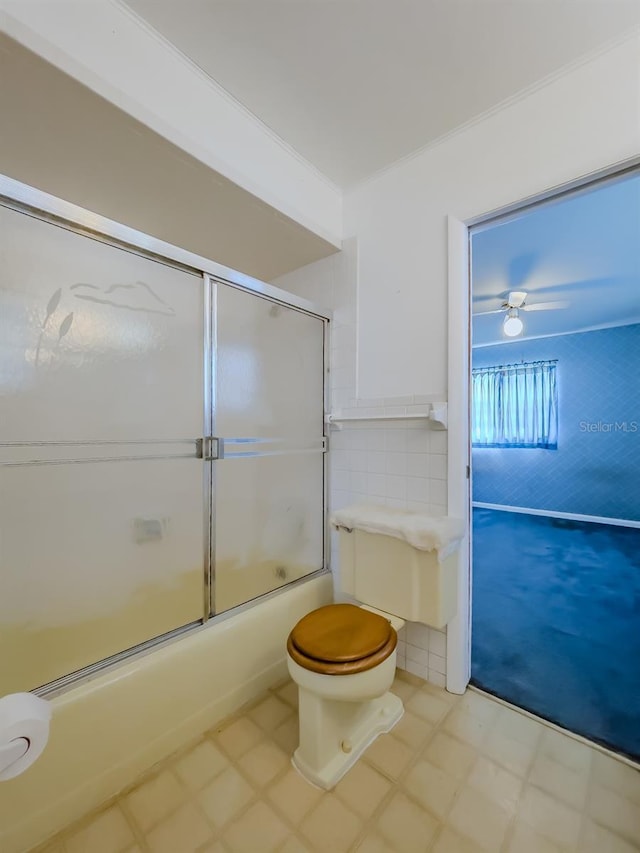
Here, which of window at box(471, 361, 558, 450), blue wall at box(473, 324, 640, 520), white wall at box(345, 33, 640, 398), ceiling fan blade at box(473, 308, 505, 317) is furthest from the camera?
window at box(471, 361, 558, 450)

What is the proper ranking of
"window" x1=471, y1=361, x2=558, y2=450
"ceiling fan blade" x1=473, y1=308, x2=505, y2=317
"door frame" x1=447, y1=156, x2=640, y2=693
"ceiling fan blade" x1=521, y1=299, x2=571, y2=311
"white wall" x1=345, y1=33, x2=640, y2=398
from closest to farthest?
1. "white wall" x1=345, y1=33, x2=640, y2=398
2. "door frame" x1=447, y1=156, x2=640, y2=693
3. "ceiling fan blade" x1=521, y1=299, x2=571, y2=311
4. "ceiling fan blade" x1=473, y1=308, x2=505, y2=317
5. "window" x1=471, y1=361, x2=558, y2=450

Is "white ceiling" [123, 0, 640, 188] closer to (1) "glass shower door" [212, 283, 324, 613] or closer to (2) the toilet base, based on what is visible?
(1) "glass shower door" [212, 283, 324, 613]

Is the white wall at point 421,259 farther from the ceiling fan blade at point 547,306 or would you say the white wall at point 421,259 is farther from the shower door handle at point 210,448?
the ceiling fan blade at point 547,306

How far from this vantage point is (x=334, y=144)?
1691 millimetres

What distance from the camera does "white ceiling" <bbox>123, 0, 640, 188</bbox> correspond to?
1.15m

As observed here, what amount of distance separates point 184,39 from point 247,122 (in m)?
0.34

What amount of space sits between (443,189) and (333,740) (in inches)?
88.3

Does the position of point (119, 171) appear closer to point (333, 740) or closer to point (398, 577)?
point (398, 577)

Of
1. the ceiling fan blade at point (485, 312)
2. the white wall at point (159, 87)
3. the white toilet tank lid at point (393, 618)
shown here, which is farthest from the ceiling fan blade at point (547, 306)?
the white toilet tank lid at point (393, 618)

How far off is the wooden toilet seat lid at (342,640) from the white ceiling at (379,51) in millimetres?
2049

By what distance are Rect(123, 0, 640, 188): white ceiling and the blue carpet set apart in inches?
97.3

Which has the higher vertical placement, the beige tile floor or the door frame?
the door frame

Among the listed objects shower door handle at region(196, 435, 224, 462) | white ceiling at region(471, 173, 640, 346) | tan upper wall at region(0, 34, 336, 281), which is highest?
white ceiling at region(471, 173, 640, 346)

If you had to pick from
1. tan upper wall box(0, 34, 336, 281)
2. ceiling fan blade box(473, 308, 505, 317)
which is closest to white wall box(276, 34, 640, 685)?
tan upper wall box(0, 34, 336, 281)
